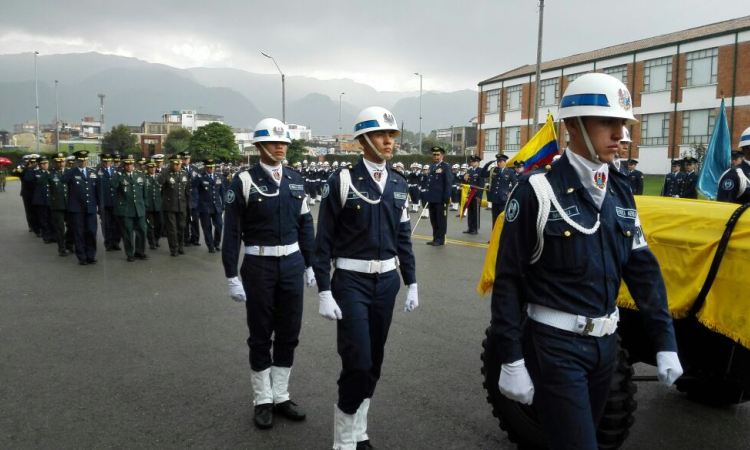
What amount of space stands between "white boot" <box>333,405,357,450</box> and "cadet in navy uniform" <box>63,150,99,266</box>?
9.74 m

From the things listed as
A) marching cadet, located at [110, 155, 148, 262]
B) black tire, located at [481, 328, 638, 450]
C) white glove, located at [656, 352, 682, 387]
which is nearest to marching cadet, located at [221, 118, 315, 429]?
black tire, located at [481, 328, 638, 450]

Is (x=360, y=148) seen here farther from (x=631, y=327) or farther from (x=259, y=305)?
(x=631, y=327)

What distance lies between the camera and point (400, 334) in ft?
21.5

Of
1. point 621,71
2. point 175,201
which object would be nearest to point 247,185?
point 175,201

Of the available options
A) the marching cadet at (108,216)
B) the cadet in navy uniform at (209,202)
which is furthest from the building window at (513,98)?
the marching cadet at (108,216)

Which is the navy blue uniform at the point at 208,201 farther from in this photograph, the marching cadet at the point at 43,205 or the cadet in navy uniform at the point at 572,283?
the cadet in navy uniform at the point at 572,283

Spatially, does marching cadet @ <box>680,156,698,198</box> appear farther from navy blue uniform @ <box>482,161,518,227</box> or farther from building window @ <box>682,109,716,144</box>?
building window @ <box>682,109,716,144</box>

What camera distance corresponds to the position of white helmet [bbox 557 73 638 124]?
2.52 m

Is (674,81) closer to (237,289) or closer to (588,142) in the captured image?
(237,289)

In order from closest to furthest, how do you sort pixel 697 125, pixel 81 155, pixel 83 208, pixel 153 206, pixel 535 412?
pixel 535 412 → pixel 83 208 → pixel 81 155 → pixel 153 206 → pixel 697 125

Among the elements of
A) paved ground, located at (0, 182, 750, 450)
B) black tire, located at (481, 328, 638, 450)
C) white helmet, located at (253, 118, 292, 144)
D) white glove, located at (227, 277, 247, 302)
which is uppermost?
white helmet, located at (253, 118, 292, 144)

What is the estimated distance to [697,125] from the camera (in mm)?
36312

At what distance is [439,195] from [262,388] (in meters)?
10.6

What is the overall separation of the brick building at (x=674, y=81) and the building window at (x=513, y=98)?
5.40 ft
